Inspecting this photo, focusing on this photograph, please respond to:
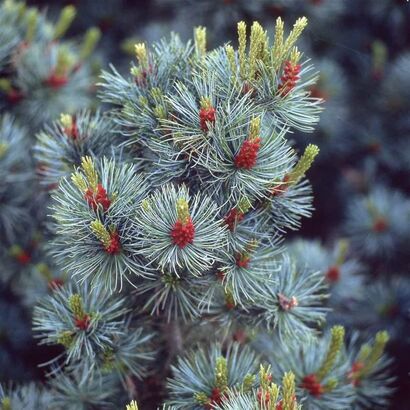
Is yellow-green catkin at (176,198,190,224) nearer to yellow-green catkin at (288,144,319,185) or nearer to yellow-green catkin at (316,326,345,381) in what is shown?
yellow-green catkin at (288,144,319,185)

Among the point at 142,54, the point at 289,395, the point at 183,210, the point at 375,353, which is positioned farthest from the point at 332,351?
the point at 142,54

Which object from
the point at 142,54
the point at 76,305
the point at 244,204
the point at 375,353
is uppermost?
the point at 142,54

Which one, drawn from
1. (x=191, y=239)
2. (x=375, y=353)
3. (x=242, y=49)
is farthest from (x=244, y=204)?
(x=375, y=353)

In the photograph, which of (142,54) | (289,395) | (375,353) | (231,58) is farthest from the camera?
(375,353)

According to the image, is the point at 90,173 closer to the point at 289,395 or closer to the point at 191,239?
the point at 191,239

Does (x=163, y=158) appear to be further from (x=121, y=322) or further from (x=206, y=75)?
(x=121, y=322)

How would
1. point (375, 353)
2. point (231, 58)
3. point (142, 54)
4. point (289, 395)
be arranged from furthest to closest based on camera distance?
point (375, 353) < point (142, 54) < point (231, 58) < point (289, 395)

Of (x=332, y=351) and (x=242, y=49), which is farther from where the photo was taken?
(x=332, y=351)

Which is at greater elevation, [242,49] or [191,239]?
[242,49]

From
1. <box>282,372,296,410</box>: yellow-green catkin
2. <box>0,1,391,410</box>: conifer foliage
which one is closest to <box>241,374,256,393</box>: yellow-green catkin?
<box>0,1,391,410</box>: conifer foliage
